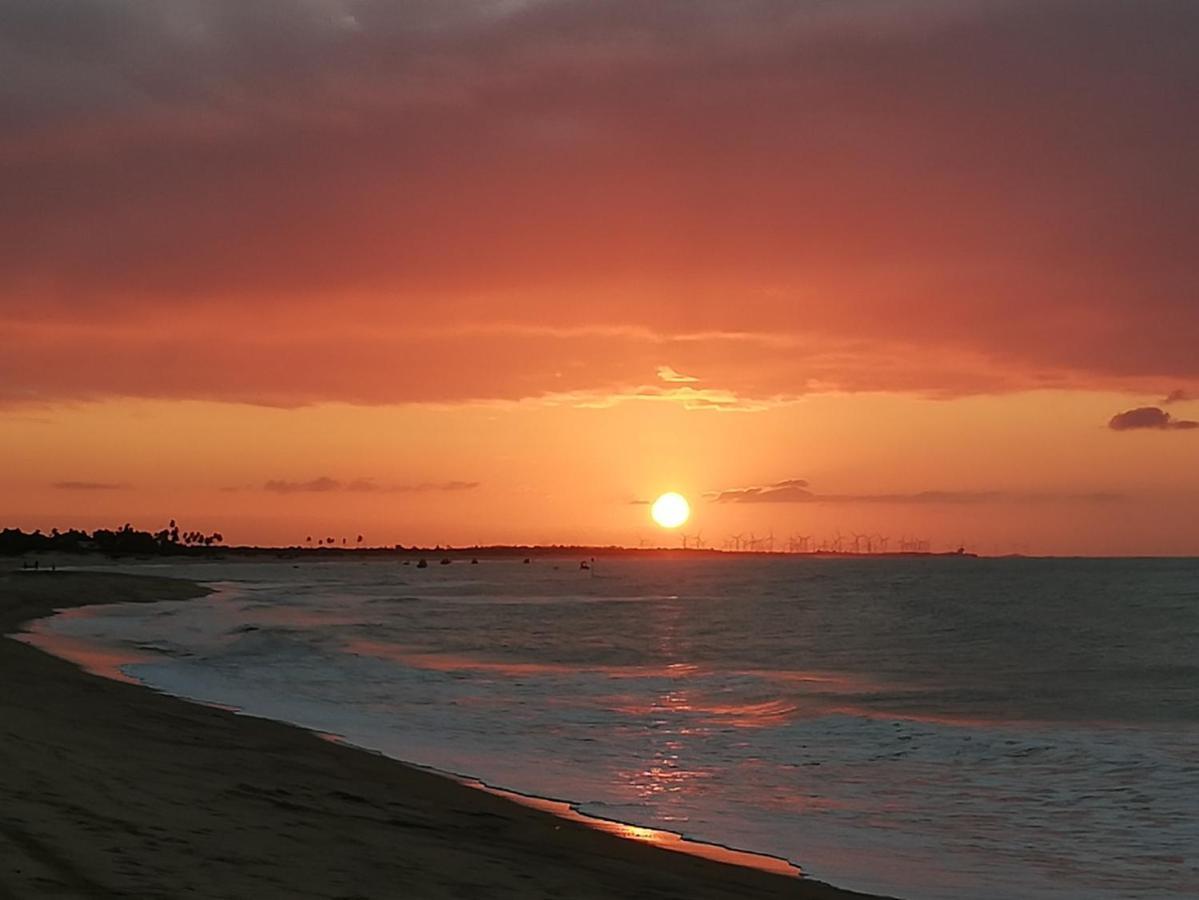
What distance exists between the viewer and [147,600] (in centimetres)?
9306

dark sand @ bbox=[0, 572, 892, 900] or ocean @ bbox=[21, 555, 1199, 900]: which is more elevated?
dark sand @ bbox=[0, 572, 892, 900]

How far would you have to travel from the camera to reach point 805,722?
30000 millimetres

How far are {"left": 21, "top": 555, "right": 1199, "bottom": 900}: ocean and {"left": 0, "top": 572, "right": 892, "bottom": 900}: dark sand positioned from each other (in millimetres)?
1880

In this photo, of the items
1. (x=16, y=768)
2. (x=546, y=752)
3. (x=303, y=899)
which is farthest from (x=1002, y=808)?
(x=16, y=768)

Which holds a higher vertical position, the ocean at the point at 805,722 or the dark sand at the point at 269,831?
the dark sand at the point at 269,831

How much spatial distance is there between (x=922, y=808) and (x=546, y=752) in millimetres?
7929

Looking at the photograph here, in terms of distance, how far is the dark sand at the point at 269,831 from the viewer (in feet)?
34.2

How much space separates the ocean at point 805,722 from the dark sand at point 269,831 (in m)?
1.88

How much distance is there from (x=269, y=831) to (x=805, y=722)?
19049 mm

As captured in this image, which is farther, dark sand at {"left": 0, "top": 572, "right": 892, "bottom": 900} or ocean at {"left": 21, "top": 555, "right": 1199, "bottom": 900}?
ocean at {"left": 21, "top": 555, "right": 1199, "bottom": 900}

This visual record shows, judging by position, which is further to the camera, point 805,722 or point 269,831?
point 805,722

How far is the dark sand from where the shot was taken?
10.4 m

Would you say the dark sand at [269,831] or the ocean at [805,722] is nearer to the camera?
the dark sand at [269,831]

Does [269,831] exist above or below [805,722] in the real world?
A: above
